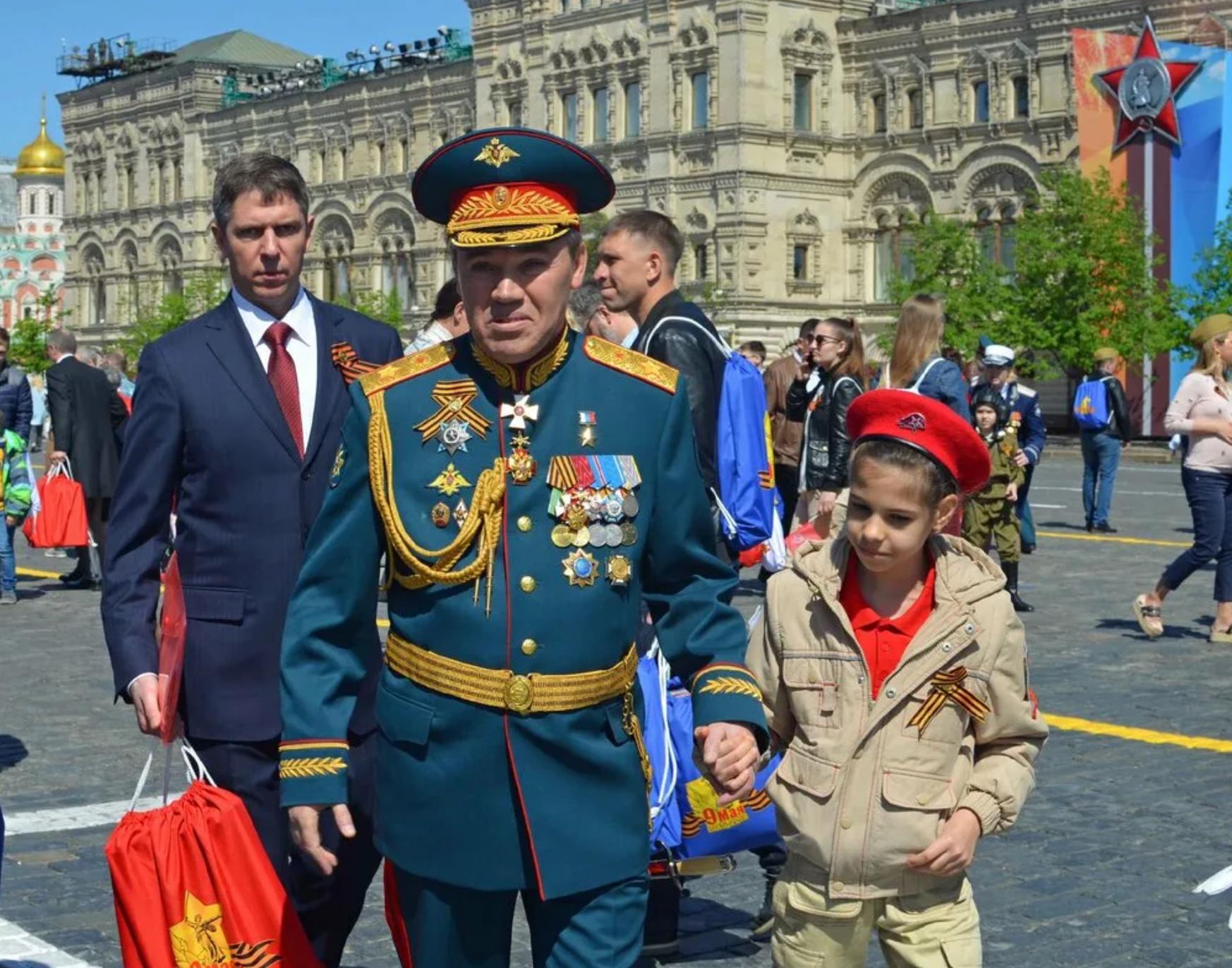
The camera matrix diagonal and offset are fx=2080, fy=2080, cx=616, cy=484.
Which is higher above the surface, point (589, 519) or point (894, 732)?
point (589, 519)

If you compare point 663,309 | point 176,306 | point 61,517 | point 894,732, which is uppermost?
point 176,306

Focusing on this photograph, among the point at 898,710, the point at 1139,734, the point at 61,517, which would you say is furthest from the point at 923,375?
the point at 61,517

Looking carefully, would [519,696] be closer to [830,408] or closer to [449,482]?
[449,482]

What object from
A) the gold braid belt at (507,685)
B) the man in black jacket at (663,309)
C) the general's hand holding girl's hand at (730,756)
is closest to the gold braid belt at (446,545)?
the gold braid belt at (507,685)

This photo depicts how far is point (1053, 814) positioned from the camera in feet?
23.4

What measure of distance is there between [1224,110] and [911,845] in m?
44.3

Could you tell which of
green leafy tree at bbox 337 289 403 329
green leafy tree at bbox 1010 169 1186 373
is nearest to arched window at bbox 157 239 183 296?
green leafy tree at bbox 337 289 403 329

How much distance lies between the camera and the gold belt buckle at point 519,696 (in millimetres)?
3299

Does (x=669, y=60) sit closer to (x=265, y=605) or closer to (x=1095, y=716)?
(x=1095, y=716)

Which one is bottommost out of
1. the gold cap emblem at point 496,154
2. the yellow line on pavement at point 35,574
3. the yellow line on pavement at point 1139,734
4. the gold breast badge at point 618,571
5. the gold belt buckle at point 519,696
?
the yellow line on pavement at point 35,574

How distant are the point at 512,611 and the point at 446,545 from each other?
15 cm

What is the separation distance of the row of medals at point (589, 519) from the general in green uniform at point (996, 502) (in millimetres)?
9142

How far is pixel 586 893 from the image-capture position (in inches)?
131

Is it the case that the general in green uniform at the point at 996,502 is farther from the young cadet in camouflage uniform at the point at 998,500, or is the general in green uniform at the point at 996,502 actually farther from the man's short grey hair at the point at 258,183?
the man's short grey hair at the point at 258,183
